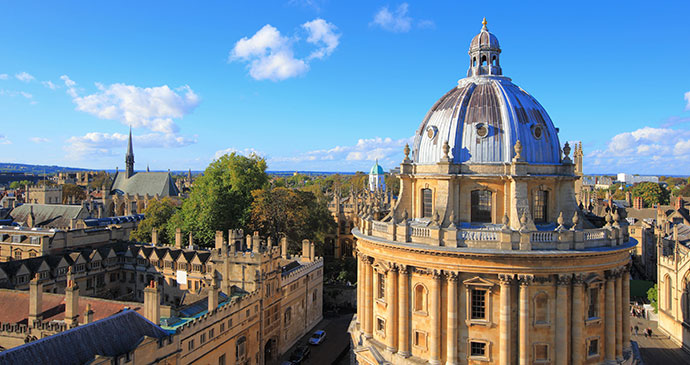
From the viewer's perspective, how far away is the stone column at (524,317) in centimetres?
2455

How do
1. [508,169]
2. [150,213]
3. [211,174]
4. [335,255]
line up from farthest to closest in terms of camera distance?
[335,255] → [150,213] → [211,174] → [508,169]

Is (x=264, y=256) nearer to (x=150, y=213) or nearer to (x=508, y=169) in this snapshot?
(x=508, y=169)

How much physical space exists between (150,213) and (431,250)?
48.1 metres

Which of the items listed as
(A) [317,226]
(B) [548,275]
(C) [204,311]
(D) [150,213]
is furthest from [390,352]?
(D) [150,213]

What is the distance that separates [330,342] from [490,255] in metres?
22.5

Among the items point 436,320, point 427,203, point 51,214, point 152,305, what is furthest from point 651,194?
point 51,214

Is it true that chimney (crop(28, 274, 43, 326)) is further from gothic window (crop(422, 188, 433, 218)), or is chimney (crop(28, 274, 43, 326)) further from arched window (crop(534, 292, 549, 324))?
arched window (crop(534, 292, 549, 324))

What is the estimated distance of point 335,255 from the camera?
74250mm

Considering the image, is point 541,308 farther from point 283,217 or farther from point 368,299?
point 283,217

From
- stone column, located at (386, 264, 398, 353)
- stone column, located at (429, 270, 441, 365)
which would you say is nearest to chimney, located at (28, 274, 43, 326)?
stone column, located at (386, 264, 398, 353)

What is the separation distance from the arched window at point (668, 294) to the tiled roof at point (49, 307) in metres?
45.1

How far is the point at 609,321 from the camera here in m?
26.5

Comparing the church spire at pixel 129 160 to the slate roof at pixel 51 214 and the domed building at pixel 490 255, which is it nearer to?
the slate roof at pixel 51 214

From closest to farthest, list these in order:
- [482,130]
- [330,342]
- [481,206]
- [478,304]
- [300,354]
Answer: [478,304] → [481,206] → [482,130] → [300,354] → [330,342]
